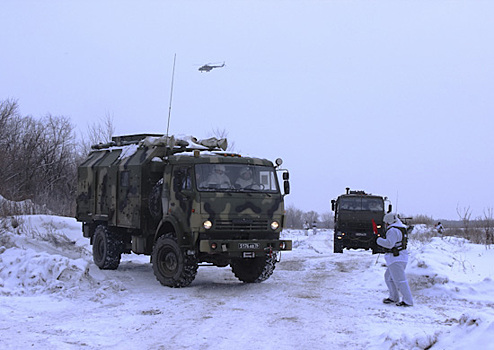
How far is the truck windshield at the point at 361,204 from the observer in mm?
22484

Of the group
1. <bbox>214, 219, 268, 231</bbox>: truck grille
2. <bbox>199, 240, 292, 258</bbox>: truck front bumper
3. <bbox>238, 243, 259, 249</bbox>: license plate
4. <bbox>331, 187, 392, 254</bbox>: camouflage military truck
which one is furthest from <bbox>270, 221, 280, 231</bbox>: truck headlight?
<bbox>331, 187, 392, 254</bbox>: camouflage military truck

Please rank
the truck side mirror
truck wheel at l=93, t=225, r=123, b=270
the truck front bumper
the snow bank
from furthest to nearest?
1. truck wheel at l=93, t=225, r=123, b=270
2. the truck side mirror
3. the truck front bumper
4. the snow bank

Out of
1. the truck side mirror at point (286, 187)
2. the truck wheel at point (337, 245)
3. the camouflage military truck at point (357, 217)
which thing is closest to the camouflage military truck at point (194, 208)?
the truck side mirror at point (286, 187)

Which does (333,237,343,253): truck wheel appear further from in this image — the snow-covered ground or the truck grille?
the truck grille

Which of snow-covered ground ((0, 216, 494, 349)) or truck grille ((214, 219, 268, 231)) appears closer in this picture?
snow-covered ground ((0, 216, 494, 349))

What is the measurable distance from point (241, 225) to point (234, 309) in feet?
8.87

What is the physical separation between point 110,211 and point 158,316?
651 cm

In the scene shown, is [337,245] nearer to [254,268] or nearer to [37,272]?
[254,268]

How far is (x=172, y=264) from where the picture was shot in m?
12.4

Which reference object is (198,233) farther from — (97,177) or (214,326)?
(97,177)

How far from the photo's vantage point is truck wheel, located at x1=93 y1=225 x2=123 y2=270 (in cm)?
1478

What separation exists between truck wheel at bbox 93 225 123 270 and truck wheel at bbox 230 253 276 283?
330cm

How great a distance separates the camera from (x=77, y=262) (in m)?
11.3

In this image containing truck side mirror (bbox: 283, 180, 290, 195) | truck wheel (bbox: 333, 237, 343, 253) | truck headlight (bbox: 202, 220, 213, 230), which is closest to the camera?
truck headlight (bbox: 202, 220, 213, 230)
